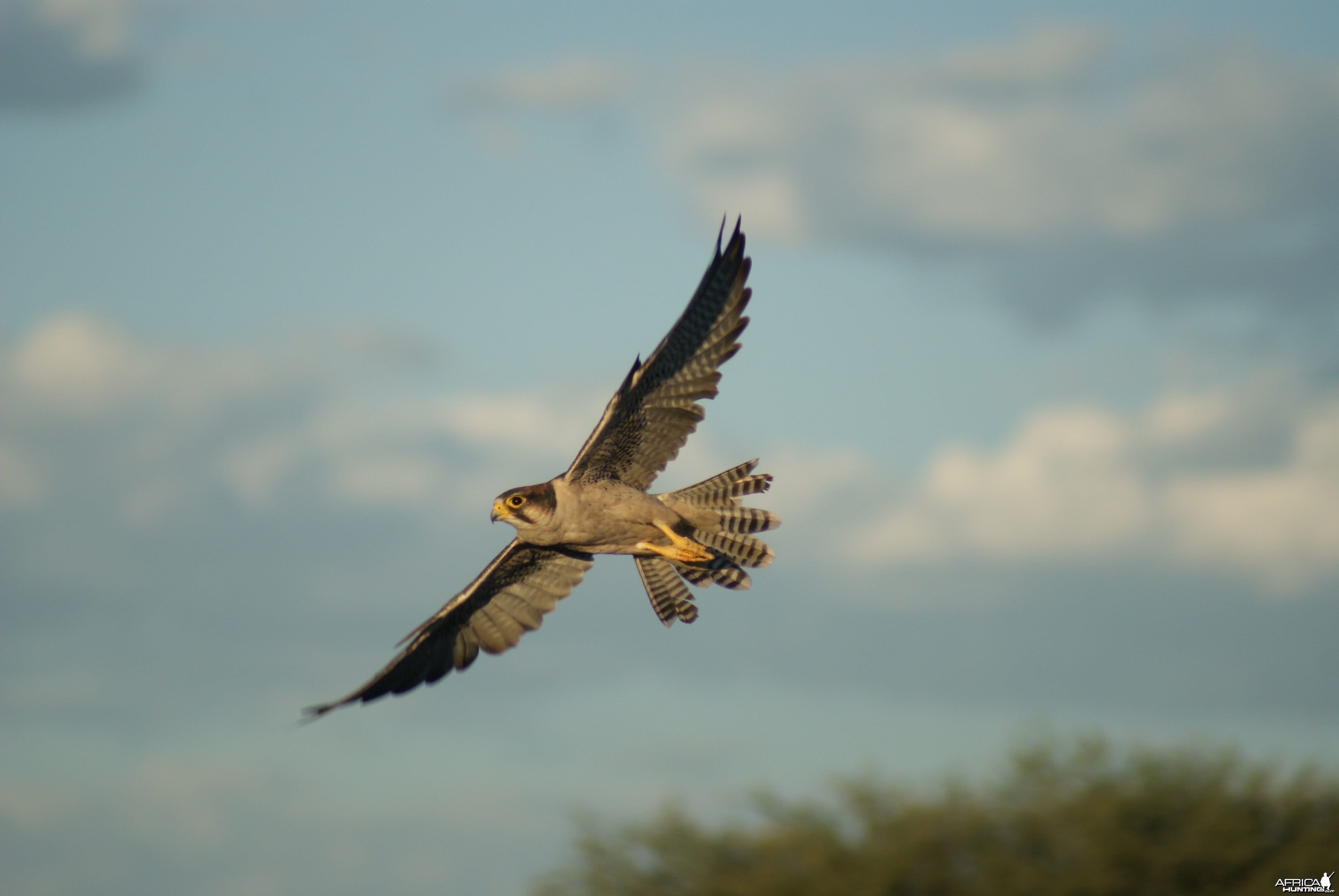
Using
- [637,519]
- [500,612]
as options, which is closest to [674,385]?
[637,519]

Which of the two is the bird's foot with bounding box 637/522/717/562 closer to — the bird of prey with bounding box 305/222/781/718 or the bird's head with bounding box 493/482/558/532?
the bird of prey with bounding box 305/222/781/718

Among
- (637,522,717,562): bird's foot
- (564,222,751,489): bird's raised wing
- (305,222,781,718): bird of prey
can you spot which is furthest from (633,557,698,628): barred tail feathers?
(564,222,751,489): bird's raised wing

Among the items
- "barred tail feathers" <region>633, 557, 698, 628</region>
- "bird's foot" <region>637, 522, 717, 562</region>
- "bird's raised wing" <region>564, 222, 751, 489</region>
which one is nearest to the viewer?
"bird's raised wing" <region>564, 222, 751, 489</region>

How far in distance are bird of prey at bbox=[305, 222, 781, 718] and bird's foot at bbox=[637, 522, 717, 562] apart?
1cm

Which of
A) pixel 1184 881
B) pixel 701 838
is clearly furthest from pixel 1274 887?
pixel 701 838

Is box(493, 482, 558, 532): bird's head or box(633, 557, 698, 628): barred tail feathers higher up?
box(493, 482, 558, 532): bird's head

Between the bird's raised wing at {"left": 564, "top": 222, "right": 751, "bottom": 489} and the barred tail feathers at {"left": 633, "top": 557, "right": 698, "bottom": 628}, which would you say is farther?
the barred tail feathers at {"left": 633, "top": 557, "right": 698, "bottom": 628}

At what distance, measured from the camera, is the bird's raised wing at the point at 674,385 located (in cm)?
1266

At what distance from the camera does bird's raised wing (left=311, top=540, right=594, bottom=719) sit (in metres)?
14.8

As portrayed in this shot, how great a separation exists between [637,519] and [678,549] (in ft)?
1.62

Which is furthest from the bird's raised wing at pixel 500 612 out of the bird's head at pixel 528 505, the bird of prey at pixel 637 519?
the bird's head at pixel 528 505

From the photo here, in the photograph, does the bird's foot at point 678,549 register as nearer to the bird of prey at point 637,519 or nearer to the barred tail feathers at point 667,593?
the bird of prey at point 637,519

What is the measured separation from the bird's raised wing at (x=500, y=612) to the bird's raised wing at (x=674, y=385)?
1.64 metres

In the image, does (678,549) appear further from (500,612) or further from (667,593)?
(500,612)
